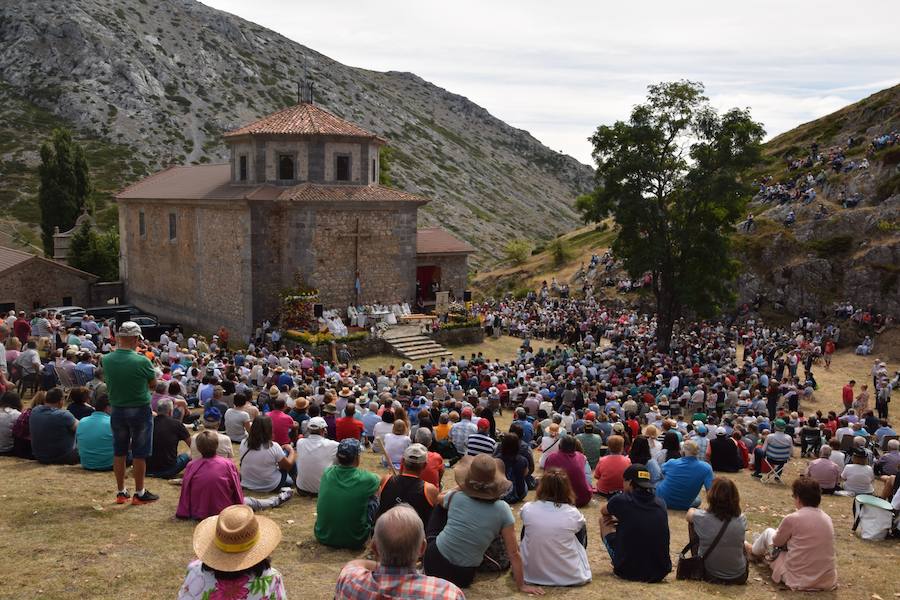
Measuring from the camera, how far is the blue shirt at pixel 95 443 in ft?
33.9

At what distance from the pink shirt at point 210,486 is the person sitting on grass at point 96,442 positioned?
8.73 feet

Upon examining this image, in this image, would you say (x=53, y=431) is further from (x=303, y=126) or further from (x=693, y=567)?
(x=303, y=126)

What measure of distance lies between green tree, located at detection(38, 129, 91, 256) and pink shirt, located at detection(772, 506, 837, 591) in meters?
58.1

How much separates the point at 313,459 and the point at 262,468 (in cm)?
69

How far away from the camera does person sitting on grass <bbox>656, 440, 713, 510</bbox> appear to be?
10.3 metres

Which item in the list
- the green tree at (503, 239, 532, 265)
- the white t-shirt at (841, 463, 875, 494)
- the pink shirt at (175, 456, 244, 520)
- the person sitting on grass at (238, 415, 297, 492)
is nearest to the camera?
the pink shirt at (175, 456, 244, 520)

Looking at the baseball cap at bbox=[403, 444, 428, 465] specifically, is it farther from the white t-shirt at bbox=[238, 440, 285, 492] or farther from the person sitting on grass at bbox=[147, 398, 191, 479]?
the person sitting on grass at bbox=[147, 398, 191, 479]

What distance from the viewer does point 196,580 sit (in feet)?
16.3

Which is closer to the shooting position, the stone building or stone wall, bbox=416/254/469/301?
the stone building

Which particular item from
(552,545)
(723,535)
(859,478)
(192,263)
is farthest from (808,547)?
(192,263)

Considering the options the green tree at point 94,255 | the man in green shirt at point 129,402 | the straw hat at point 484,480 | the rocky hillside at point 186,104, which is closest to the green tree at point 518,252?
the rocky hillside at point 186,104

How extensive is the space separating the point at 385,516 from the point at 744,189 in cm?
3122

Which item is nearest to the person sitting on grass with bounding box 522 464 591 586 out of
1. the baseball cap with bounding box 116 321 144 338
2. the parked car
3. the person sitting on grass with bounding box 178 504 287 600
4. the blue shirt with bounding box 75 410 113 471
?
the person sitting on grass with bounding box 178 504 287 600

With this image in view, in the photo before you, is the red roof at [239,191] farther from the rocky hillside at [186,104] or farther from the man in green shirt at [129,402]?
the rocky hillside at [186,104]
